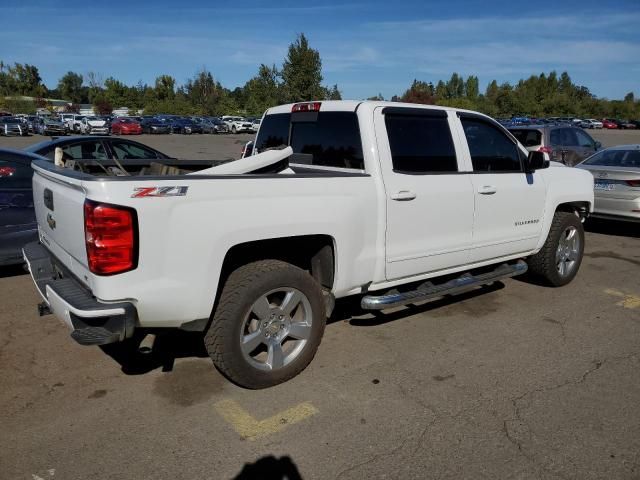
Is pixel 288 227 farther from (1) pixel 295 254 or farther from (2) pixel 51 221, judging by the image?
(2) pixel 51 221

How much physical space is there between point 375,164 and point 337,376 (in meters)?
1.60

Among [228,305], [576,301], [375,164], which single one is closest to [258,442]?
[228,305]

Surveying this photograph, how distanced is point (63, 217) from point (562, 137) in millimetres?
11777

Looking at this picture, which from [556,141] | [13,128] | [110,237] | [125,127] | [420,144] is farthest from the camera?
[125,127]

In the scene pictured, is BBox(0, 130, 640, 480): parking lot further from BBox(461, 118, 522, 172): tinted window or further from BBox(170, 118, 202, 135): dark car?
BBox(170, 118, 202, 135): dark car

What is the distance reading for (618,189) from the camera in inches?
321

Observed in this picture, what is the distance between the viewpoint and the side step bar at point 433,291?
3.86 m

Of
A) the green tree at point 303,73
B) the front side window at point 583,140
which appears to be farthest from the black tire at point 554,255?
the green tree at point 303,73

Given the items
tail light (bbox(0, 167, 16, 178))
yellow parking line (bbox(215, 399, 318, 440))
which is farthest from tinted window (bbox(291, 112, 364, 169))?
tail light (bbox(0, 167, 16, 178))

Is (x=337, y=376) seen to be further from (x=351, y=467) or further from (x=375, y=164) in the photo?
(x=375, y=164)

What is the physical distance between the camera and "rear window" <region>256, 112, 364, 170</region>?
160 inches

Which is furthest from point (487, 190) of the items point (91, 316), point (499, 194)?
point (91, 316)

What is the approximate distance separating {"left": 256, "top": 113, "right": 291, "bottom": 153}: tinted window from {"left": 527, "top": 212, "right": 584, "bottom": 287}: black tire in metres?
3.01

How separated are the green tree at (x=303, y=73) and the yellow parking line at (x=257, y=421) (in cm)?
3665
